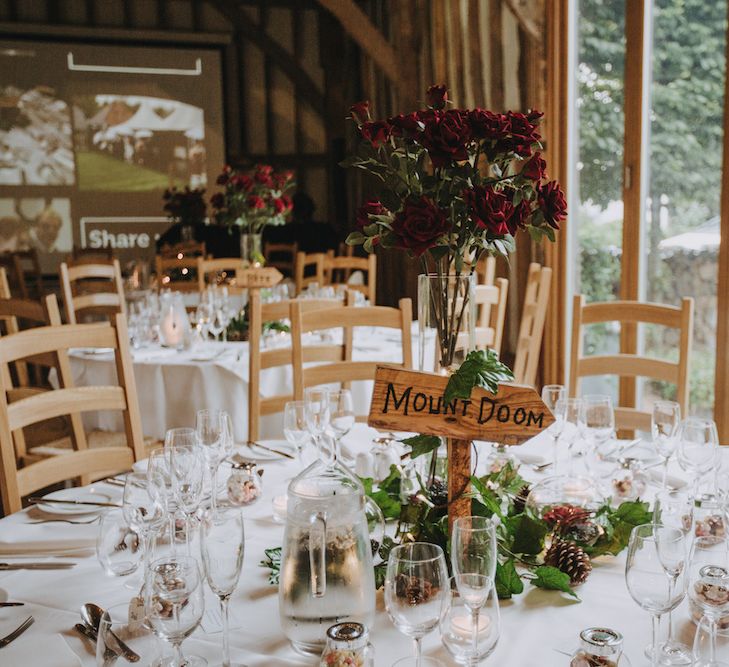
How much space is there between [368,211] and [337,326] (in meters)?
1.25

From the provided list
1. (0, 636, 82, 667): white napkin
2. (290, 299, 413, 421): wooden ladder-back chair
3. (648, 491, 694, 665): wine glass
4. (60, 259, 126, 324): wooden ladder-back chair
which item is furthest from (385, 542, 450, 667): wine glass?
(60, 259, 126, 324): wooden ladder-back chair

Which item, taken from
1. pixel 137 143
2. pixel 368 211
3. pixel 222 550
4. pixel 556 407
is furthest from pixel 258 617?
pixel 137 143

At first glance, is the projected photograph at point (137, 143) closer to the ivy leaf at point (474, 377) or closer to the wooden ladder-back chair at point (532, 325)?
the wooden ladder-back chair at point (532, 325)

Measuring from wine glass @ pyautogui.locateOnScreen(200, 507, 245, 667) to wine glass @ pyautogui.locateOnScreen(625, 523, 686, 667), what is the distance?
0.49m

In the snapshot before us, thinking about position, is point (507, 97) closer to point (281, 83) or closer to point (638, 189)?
point (638, 189)

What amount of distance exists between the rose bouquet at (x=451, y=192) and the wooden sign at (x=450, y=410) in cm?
14

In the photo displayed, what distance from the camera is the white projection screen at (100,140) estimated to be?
9.32m

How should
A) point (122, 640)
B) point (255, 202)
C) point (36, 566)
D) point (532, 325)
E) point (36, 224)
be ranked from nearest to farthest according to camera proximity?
point (122, 640)
point (36, 566)
point (532, 325)
point (255, 202)
point (36, 224)

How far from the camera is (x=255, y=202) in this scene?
4406mm

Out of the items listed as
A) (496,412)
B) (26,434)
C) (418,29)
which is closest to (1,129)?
(418,29)

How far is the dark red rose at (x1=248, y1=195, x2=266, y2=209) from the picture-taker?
14.4ft

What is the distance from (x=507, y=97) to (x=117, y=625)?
4.80 metres

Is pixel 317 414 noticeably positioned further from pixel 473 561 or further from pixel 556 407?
pixel 473 561

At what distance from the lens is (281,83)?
32.6ft
